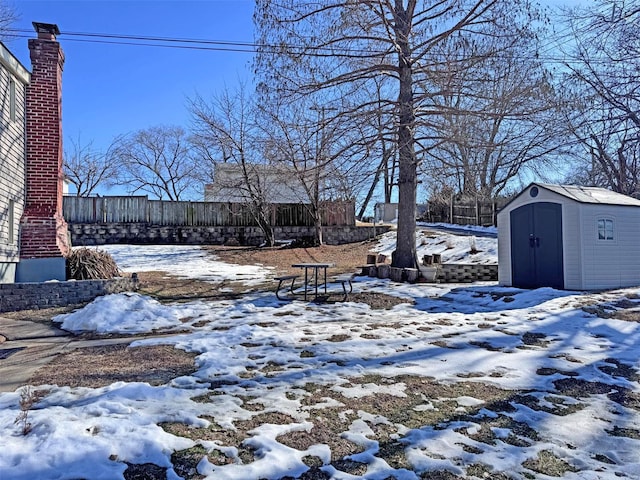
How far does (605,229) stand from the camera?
8.80 m

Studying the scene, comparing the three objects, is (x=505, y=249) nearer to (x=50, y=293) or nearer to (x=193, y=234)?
(x=50, y=293)

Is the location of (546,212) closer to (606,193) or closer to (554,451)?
(606,193)

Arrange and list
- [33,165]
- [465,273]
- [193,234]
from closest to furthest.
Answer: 1. [33,165]
2. [465,273]
3. [193,234]

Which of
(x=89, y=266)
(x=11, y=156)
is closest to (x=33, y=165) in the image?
(x=11, y=156)

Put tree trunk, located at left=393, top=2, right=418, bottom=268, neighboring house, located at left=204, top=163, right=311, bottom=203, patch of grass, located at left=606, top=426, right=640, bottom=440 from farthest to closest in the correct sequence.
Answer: neighboring house, located at left=204, top=163, right=311, bottom=203
tree trunk, located at left=393, top=2, right=418, bottom=268
patch of grass, located at left=606, top=426, right=640, bottom=440

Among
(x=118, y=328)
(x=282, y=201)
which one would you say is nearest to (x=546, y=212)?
(x=118, y=328)

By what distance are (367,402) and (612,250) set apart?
8149mm

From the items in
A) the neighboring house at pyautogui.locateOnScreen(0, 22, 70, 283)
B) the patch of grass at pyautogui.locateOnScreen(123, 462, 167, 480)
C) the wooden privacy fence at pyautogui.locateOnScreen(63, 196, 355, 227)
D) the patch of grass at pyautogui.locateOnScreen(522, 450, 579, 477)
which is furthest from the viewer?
the wooden privacy fence at pyautogui.locateOnScreen(63, 196, 355, 227)

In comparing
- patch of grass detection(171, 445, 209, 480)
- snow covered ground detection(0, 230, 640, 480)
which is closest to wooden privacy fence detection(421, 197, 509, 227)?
snow covered ground detection(0, 230, 640, 480)

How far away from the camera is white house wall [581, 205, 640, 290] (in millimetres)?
8602

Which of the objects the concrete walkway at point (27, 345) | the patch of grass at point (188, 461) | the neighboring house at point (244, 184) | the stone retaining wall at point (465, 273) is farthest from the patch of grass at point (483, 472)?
the neighboring house at point (244, 184)

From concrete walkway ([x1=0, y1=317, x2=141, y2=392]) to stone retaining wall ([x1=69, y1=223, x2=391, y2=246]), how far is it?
11.7 metres

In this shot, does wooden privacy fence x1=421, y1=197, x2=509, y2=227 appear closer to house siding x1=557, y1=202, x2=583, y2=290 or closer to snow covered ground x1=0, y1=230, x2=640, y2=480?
house siding x1=557, y1=202, x2=583, y2=290

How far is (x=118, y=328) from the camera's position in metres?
5.90
